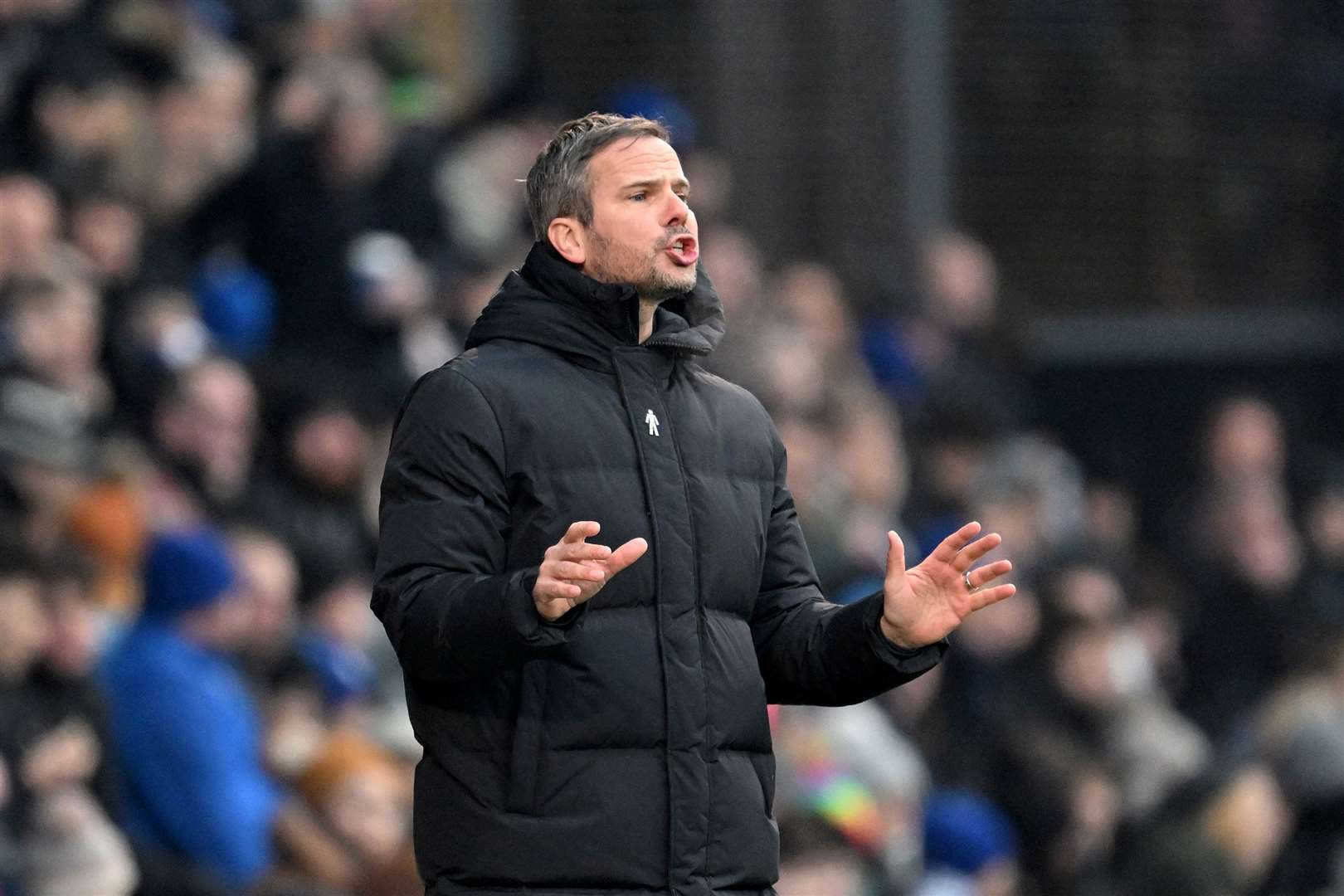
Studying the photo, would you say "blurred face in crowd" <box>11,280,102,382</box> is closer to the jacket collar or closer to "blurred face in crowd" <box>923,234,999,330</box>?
the jacket collar

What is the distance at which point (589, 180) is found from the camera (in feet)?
14.1

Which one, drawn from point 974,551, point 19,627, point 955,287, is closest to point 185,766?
point 19,627

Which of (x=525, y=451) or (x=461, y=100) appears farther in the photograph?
(x=461, y=100)

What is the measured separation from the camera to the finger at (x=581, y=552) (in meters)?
3.78

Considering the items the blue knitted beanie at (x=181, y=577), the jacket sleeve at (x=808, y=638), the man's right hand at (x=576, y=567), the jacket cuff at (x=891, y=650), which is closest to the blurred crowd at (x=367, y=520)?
the blue knitted beanie at (x=181, y=577)

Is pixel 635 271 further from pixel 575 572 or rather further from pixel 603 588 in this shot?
pixel 575 572

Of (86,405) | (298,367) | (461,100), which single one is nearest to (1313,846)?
(298,367)

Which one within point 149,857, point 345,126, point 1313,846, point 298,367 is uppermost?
point 345,126

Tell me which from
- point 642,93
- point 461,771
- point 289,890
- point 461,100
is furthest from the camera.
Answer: point 461,100

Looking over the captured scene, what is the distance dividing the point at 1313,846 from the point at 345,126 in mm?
4418

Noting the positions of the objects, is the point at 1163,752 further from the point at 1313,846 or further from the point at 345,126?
the point at 345,126

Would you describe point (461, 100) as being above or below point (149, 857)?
above

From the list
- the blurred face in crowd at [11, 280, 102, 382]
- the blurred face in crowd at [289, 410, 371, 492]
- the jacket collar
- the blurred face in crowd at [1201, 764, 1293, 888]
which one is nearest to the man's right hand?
the jacket collar

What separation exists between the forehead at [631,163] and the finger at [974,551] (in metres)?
0.74
